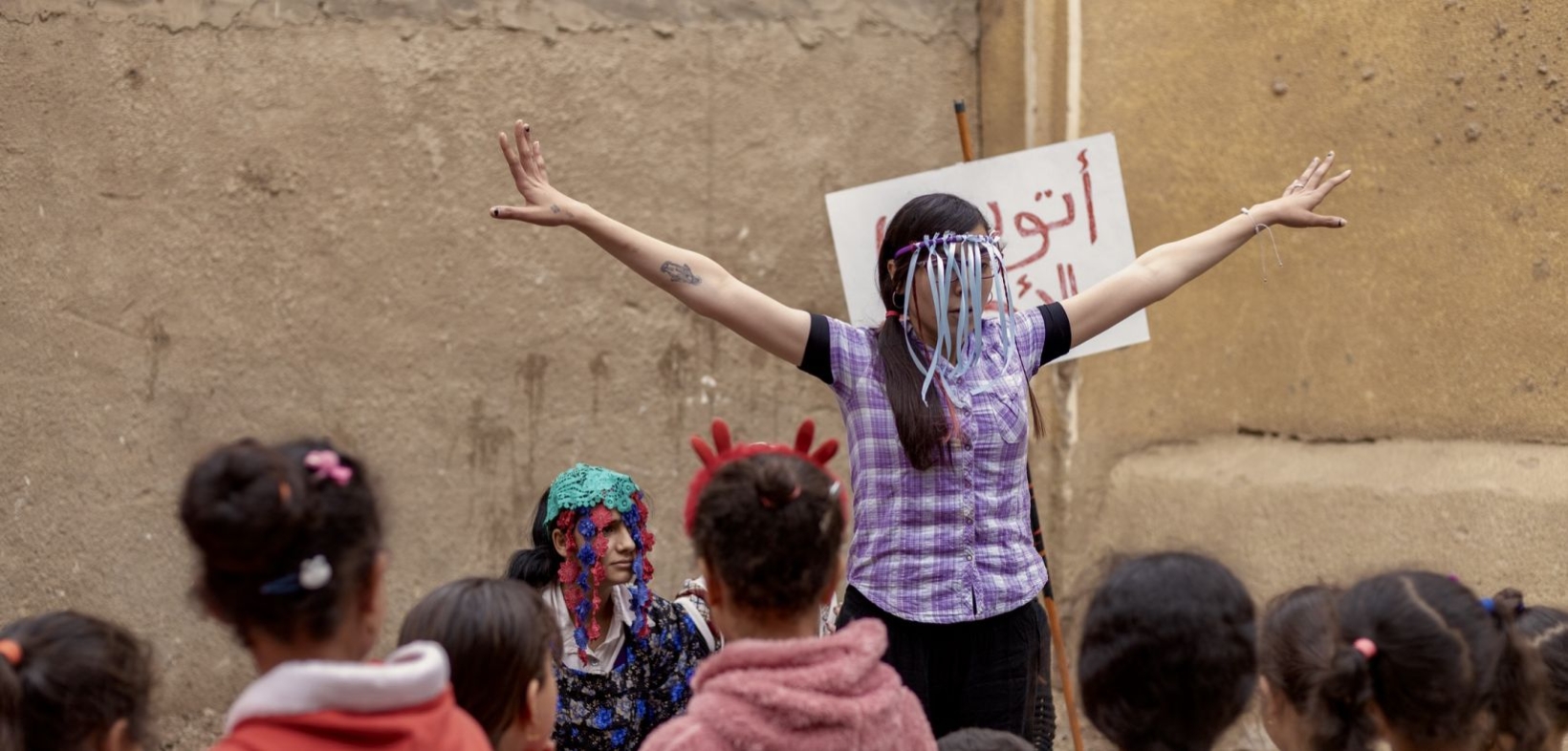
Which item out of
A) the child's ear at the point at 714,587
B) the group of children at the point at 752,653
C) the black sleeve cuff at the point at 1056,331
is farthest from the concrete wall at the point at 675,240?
the child's ear at the point at 714,587

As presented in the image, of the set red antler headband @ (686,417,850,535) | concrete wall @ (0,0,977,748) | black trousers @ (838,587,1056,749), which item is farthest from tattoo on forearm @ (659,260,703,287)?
concrete wall @ (0,0,977,748)

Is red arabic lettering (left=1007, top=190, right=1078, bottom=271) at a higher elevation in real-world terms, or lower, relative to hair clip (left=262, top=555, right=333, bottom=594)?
higher

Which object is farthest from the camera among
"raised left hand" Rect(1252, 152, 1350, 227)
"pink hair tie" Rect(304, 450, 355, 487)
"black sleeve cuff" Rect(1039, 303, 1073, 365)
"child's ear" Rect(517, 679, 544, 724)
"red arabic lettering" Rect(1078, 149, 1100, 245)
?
"red arabic lettering" Rect(1078, 149, 1100, 245)

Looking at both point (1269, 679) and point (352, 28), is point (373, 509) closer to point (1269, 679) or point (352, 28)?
point (1269, 679)

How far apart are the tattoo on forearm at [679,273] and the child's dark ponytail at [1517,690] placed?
1.42 meters

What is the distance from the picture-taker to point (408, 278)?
4.48 meters

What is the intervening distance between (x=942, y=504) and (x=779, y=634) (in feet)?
2.40

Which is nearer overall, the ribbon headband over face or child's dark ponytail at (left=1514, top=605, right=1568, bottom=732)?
child's dark ponytail at (left=1514, top=605, right=1568, bottom=732)

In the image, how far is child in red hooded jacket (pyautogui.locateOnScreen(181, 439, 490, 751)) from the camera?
5.72 feet

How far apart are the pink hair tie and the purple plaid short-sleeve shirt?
3.82ft

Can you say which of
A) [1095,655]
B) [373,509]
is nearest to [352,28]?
[373,509]

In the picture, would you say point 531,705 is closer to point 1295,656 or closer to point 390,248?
point 1295,656

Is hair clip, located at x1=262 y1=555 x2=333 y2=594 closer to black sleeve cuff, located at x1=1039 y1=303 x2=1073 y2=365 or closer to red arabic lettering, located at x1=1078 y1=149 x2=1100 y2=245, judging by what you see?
black sleeve cuff, located at x1=1039 y1=303 x2=1073 y2=365

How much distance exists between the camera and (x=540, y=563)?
3.37 m
